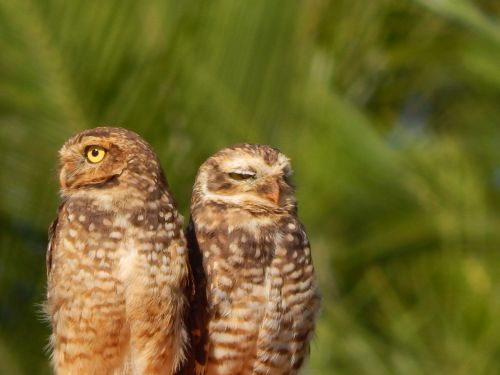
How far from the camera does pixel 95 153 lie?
580cm

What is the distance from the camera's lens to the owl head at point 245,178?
20.2 ft

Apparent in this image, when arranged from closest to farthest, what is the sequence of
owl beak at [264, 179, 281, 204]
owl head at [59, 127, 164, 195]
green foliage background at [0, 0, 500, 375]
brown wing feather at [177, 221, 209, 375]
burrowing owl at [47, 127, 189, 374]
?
burrowing owl at [47, 127, 189, 374] → owl head at [59, 127, 164, 195] → brown wing feather at [177, 221, 209, 375] → owl beak at [264, 179, 281, 204] → green foliage background at [0, 0, 500, 375]

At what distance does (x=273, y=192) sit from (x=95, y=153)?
75 centimetres

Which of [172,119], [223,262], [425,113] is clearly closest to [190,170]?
[172,119]

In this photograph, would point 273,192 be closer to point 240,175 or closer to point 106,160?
point 240,175

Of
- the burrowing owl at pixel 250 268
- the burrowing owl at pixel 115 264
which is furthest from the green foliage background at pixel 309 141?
the burrowing owl at pixel 115 264

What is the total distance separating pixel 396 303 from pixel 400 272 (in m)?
0.18

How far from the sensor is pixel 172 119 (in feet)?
25.1

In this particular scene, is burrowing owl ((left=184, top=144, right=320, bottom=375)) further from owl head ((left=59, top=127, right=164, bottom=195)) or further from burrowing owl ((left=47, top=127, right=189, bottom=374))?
owl head ((left=59, top=127, right=164, bottom=195))

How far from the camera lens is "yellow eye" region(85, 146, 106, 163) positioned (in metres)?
5.79

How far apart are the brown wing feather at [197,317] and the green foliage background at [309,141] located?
3.93ft

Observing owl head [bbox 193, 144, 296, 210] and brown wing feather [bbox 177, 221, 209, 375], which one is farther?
owl head [bbox 193, 144, 296, 210]

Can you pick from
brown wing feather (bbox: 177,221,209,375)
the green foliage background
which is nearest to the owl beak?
brown wing feather (bbox: 177,221,209,375)

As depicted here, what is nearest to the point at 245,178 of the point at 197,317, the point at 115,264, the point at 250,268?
the point at 250,268
